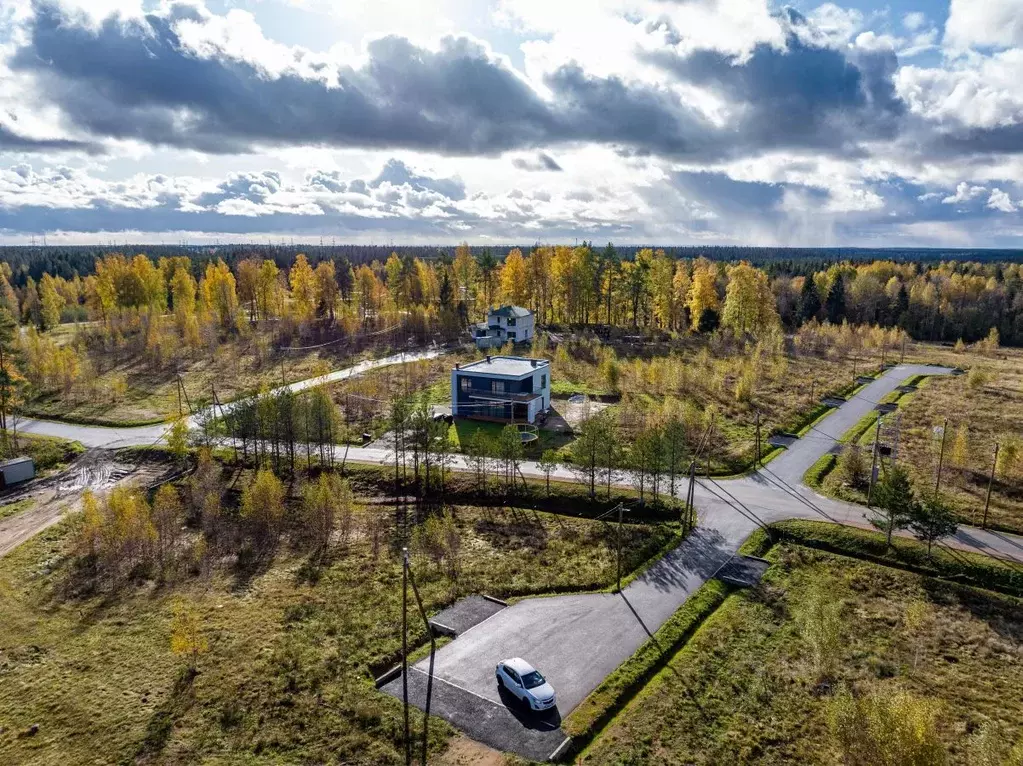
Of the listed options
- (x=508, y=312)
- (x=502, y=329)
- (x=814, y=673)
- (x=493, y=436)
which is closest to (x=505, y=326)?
(x=502, y=329)

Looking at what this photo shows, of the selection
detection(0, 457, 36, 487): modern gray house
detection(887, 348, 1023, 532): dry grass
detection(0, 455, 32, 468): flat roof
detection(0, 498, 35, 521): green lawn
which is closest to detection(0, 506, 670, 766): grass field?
detection(0, 498, 35, 521): green lawn

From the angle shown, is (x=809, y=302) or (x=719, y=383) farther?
(x=809, y=302)

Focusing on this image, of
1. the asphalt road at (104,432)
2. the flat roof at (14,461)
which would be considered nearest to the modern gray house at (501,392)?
the asphalt road at (104,432)

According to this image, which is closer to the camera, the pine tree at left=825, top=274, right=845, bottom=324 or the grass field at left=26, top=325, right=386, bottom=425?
the grass field at left=26, top=325, right=386, bottom=425

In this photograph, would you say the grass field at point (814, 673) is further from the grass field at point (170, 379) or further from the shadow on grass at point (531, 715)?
the grass field at point (170, 379)

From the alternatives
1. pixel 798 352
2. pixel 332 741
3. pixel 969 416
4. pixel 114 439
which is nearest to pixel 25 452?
pixel 114 439

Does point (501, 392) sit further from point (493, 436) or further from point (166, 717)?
point (166, 717)

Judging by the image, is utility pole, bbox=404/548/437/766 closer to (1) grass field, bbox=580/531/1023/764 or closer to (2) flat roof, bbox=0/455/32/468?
(1) grass field, bbox=580/531/1023/764
